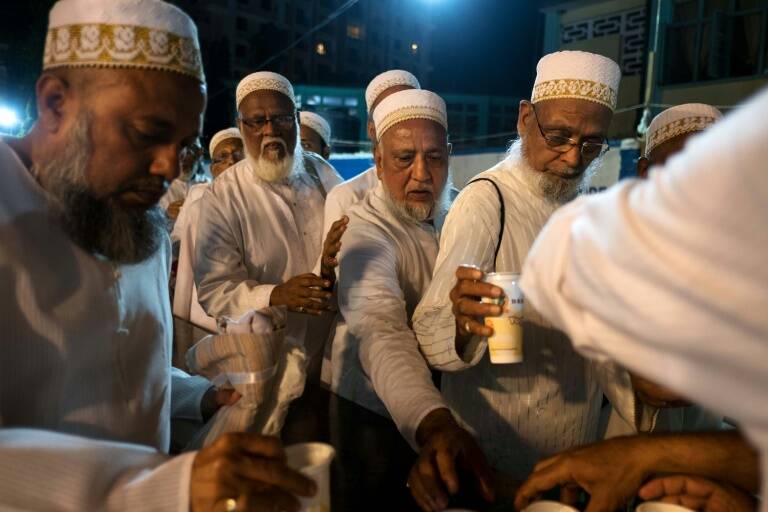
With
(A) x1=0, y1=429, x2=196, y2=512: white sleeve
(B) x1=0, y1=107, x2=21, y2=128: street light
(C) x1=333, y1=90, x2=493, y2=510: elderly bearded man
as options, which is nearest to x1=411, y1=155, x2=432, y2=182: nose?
(C) x1=333, y1=90, x2=493, y2=510: elderly bearded man

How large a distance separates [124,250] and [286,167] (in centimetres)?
271

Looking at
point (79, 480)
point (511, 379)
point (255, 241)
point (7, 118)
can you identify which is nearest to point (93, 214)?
point (79, 480)

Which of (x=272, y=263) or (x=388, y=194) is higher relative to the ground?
(x=388, y=194)

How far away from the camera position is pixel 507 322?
170cm

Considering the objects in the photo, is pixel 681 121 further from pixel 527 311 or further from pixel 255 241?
pixel 255 241

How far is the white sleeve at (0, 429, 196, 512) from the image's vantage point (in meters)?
1.02

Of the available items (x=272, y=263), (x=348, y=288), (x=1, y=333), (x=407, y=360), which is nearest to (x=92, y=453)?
(x=1, y=333)

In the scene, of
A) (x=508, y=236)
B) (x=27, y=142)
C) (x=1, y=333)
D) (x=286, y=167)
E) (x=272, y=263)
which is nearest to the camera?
(x=1, y=333)

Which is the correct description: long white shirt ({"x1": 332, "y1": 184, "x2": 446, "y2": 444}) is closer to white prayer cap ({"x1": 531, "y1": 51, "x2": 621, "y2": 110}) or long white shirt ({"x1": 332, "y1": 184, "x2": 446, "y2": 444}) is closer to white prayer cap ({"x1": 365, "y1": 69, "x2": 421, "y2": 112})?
white prayer cap ({"x1": 531, "y1": 51, "x2": 621, "y2": 110})

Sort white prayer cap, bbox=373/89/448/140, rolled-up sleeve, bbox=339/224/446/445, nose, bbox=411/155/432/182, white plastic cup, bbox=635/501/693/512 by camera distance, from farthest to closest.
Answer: white prayer cap, bbox=373/89/448/140
nose, bbox=411/155/432/182
rolled-up sleeve, bbox=339/224/446/445
white plastic cup, bbox=635/501/693/512

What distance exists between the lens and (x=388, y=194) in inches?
117

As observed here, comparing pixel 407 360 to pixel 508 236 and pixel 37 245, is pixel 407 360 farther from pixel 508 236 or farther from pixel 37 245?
pixel 37 245

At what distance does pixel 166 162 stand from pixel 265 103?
2.88 metres

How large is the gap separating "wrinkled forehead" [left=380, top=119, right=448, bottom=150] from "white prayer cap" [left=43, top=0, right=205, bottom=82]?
1.44 metres
